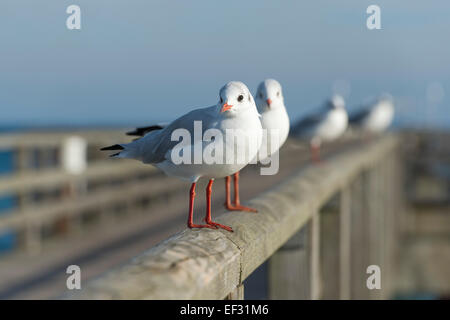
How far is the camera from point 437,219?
16.8 metres

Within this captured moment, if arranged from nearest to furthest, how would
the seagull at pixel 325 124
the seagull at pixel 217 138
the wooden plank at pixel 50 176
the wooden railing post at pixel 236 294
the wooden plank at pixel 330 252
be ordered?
the wooden railing post at pixel 236 294 < the seagull at pixel 217 138 < the wooden plank at pixel 330 252 < the seagull at pixel 325 124 < the wooden plank at pixel 50 176

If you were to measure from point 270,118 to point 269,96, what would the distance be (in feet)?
0.42

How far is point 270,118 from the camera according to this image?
241 cm

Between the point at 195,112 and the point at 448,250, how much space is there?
624 inches

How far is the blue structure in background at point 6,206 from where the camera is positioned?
15.4 metres

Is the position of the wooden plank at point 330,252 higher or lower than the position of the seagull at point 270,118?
lower

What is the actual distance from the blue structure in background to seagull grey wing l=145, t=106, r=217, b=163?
4.23 metres

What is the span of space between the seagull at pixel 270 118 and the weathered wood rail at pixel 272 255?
117 mm

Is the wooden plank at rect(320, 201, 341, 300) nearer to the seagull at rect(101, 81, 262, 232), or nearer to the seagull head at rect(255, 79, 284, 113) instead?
the seagull head at rect(255, 79, 284, 113)

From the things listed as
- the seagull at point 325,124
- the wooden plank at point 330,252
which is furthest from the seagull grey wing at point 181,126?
the seagull at point 325,124

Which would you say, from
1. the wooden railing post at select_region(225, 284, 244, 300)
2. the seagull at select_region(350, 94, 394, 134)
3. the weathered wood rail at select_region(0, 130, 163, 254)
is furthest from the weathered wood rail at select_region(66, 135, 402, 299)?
the seagull at select_region(350, 94, 394, 134)

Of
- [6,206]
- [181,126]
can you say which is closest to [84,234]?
[181,126]

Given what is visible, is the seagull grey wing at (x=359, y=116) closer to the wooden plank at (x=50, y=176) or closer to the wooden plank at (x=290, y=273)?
the wooden plank at (x=50, y=176)

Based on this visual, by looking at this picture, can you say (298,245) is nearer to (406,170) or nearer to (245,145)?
(245,145)
